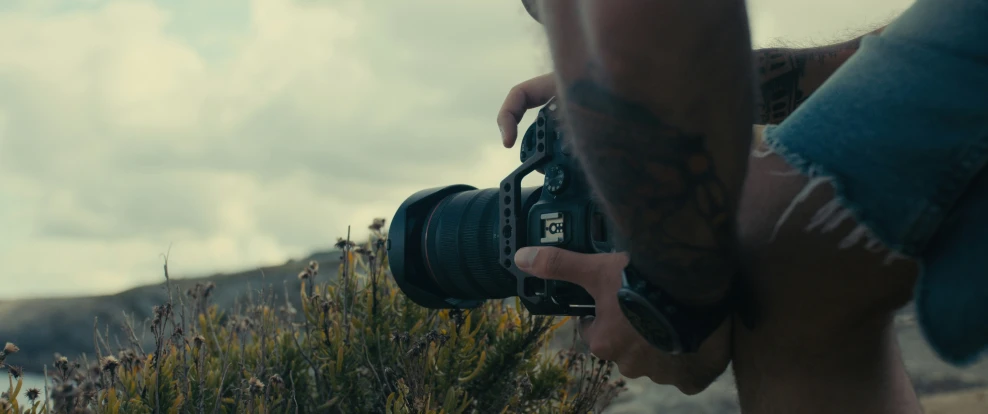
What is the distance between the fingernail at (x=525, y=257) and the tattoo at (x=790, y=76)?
675 millimetres

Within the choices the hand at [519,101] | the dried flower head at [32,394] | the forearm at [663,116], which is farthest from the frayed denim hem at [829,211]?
the dried flower head at [32,394]

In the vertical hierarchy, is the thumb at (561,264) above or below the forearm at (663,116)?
below

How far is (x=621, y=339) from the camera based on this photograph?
128cm

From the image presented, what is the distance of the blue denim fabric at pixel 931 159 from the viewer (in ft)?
3.14

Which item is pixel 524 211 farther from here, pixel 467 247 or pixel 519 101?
pixel 519 101

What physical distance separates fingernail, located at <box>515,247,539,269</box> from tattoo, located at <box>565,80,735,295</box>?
33 centimetres

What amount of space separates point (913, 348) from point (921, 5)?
5.85 metres

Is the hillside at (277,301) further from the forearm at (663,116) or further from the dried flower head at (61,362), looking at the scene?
the forearm at (663,116)

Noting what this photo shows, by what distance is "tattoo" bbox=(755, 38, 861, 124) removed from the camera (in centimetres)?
177

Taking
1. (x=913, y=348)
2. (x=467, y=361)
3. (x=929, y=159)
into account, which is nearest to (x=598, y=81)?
(x=929, y=159)

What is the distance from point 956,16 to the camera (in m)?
0.99

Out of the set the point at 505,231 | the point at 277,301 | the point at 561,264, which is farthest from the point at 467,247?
the point at 277,301

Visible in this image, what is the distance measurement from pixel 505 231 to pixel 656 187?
63 centimetres

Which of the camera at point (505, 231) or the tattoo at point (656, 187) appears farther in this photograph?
the camera at point (505, 231)
